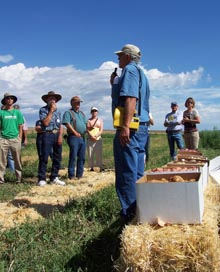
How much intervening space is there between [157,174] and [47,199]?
3.30 metres

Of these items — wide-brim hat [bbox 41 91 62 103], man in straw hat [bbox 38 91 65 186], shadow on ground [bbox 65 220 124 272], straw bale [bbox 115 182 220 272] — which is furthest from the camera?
wide-brim hat [bbox 41 91 62 103]

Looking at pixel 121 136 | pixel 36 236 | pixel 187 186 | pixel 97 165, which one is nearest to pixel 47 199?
pixel 36 236

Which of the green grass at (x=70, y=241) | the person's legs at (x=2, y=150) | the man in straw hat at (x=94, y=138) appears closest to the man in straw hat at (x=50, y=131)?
the person's legs at (x=2, y=150)

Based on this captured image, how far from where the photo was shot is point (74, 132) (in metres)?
9.15

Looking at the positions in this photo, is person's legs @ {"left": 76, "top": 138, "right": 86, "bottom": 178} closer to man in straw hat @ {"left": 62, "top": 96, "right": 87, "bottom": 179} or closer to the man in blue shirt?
man in straw hat @ {"left": 62, "top": 96, "right": 87, "bottom": 179}

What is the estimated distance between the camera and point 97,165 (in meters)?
11.7

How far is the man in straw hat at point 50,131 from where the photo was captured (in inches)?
330

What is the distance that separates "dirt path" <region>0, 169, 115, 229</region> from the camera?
5613mm

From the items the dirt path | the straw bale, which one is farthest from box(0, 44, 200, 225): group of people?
the straw bale

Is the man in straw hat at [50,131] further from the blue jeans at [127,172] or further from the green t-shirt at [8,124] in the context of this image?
the blue jeans at [127,172]

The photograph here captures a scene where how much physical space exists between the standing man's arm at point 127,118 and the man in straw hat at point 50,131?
4.10 meters

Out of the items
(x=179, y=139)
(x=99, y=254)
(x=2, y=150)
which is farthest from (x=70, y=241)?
(x=179, y=139)

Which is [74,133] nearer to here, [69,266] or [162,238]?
[69,266]

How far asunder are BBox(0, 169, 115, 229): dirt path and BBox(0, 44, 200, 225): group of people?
20.7 inches
